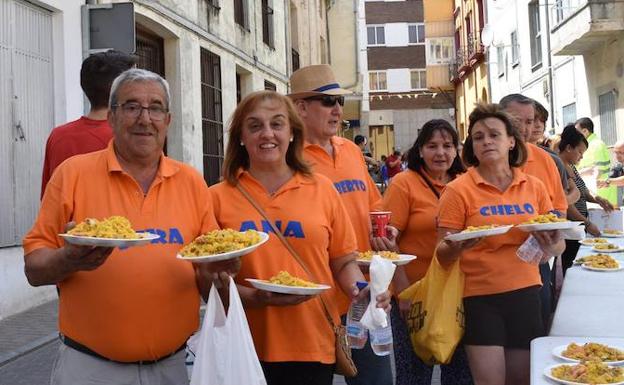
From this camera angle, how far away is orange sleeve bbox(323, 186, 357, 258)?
3.27m

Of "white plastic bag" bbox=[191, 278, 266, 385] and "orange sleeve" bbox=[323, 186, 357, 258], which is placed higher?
"orange sleeve" bbox=[323, 186, 357, 258]

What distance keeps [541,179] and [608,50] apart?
14.0m

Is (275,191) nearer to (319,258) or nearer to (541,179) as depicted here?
(319,258)

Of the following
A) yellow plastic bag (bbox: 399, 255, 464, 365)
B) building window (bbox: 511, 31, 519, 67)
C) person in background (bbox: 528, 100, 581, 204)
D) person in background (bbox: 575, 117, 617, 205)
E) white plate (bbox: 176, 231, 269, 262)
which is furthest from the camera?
building window (bbox: 511, 31, 519, 67)

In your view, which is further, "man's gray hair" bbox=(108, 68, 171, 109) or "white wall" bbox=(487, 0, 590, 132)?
"white wall" bbox=(487, 0, 590, 132)

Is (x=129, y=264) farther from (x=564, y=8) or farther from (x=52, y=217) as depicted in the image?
(x=564, y=8)

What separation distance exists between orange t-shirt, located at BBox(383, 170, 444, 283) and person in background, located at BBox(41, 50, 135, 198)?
5.94ft

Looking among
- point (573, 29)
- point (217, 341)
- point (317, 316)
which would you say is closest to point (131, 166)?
point (217, 341)

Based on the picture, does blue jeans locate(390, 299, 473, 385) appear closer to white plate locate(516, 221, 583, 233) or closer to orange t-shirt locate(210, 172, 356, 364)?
white plate locate(516, 221, 583, 233)

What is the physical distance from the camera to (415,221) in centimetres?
438

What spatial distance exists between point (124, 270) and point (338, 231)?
1.06 meters

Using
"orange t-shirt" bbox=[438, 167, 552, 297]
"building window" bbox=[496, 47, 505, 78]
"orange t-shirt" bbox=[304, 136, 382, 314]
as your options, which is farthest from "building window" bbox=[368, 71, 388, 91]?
"orange t-shirt" bbox=[438, 167, 552, 297]

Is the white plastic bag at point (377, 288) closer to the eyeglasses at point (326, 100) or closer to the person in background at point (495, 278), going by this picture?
the person in background at point (495, 278)

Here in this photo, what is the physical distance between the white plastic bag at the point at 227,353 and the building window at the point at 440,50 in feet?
143
